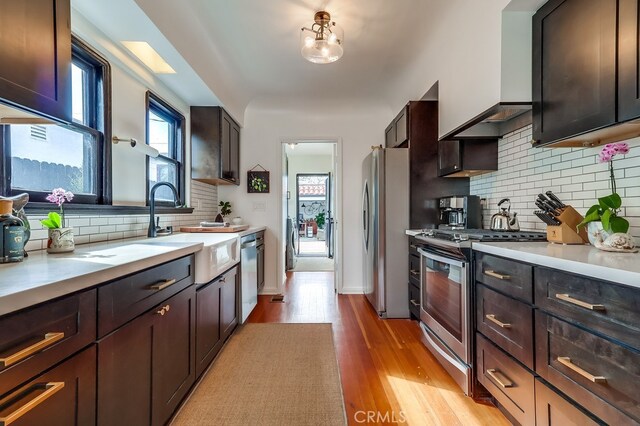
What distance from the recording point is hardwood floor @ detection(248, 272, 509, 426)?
1.58 metres

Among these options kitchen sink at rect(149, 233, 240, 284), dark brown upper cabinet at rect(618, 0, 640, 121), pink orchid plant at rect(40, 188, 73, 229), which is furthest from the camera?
kitchen sink at rect(149, 233, 240, 284)

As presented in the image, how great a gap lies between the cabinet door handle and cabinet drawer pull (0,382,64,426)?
1.64 metres

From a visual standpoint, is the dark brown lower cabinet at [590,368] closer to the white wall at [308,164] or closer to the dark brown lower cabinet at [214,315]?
the dark brown lower cabinet at [214,315]

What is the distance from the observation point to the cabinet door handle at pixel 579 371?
3.17 feet

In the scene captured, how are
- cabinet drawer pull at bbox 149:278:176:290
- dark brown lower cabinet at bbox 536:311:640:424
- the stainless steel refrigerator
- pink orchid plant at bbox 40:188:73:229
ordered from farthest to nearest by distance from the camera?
the stainless steel refrigerator
pink orchid plant at bbox 40:188:73:229
cabinet drawer pull at bbox 149:278:176:290
dark brown lower cabinet at bbox 536:311:640:424

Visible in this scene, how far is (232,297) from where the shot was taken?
8.00 feet

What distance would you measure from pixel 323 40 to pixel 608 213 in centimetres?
198

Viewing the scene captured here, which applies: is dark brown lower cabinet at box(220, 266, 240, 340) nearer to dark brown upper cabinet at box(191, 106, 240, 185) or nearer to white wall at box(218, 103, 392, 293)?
dark brown upper cabinet at box(191, 106, 240, 185)

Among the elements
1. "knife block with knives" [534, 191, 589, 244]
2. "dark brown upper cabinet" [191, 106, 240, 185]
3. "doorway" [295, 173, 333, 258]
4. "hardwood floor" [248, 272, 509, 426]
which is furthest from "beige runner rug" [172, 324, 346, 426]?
"doorway" [295, 173, 333, 258]

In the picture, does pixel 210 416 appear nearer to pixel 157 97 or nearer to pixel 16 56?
pixel 16 56

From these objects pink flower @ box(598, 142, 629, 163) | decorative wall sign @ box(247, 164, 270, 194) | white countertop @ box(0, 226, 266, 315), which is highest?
decorative wall sign @ box(247, 164, 270, 194)

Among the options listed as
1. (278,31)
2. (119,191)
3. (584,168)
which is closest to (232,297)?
(119,191)

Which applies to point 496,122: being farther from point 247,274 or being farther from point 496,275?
point 247,274

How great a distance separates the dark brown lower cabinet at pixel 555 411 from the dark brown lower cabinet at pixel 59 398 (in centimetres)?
165
